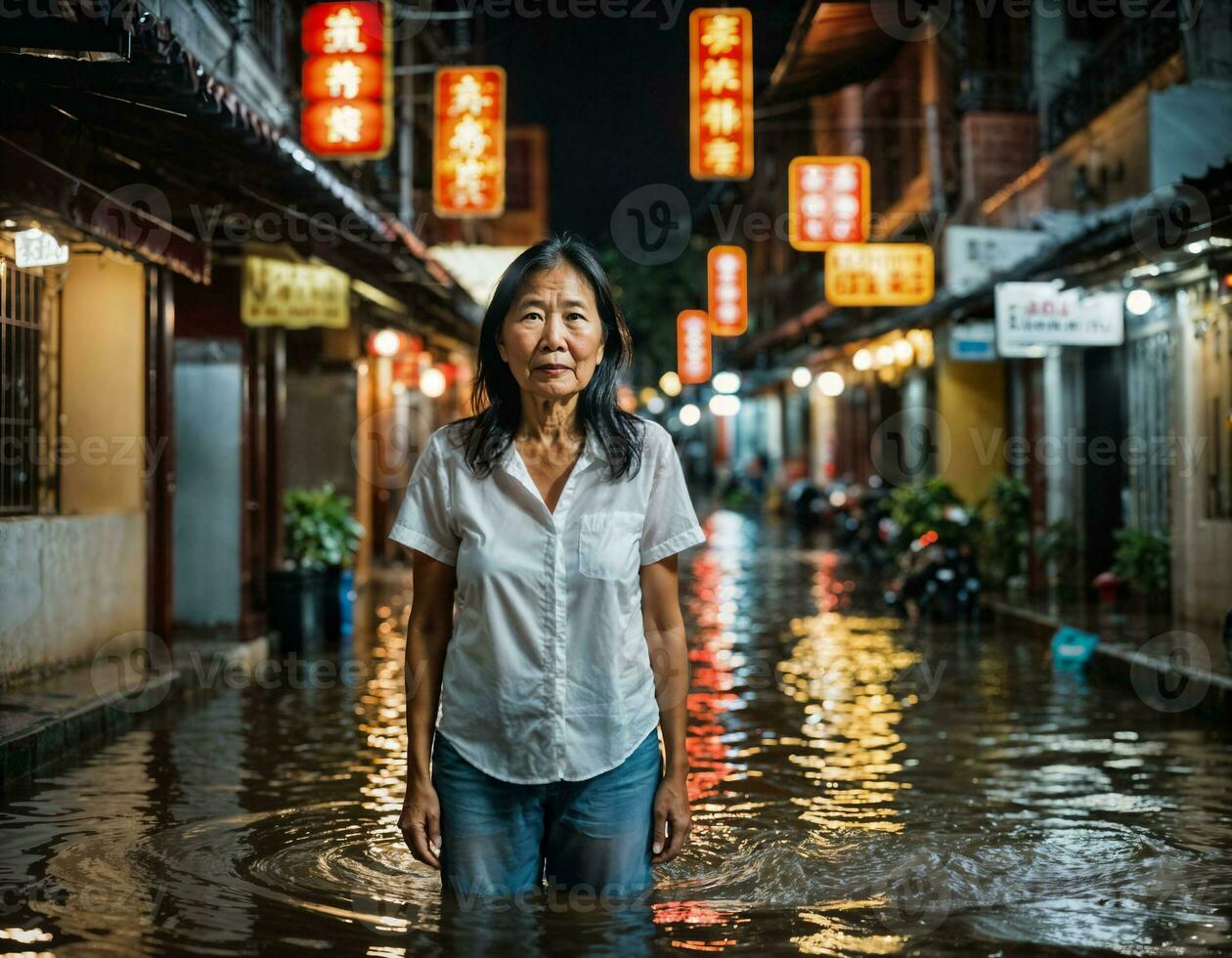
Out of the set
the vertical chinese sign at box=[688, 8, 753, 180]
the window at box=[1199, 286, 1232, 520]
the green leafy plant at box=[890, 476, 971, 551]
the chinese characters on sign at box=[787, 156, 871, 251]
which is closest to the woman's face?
the window at box=[1199, 286, 1232, 520]

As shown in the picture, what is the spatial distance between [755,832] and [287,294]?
9346mm

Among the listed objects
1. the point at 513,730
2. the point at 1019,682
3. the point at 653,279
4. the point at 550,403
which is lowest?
the point at 1019,682

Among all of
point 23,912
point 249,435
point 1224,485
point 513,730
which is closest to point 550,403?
point 513,730

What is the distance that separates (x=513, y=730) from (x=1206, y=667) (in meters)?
9.59

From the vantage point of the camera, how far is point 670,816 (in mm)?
4176

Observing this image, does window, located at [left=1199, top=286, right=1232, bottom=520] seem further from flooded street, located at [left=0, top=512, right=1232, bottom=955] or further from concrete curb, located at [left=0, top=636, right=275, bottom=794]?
concrete curb, located at [left=0, top=636, right=275, bottom=794]

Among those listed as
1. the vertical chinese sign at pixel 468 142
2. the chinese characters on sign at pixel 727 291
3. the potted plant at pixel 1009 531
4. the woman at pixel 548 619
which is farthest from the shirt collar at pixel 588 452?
the chinese characters on sign at pixel 727 291

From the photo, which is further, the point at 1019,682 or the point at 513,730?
the point at 1019,682

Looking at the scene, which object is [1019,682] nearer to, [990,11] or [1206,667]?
[1206,667]

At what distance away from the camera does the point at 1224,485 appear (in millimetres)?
15867

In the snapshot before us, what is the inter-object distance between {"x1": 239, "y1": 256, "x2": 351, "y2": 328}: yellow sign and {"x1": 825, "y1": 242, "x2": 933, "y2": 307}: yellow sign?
1199 centimetres

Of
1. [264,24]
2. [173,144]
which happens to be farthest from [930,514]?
[173,144]

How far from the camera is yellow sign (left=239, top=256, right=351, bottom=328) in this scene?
48.8ft

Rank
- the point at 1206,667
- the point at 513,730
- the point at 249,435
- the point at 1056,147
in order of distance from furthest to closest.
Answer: the point at 1056,147 < the point at 249,435 < the point at 1206,667 < the point at 513,730
